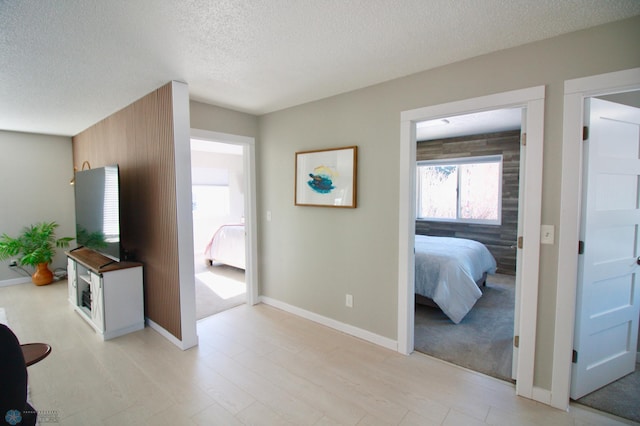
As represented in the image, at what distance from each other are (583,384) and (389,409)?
4.38 feet

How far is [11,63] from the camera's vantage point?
85.1 inches

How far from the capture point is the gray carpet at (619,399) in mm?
1910

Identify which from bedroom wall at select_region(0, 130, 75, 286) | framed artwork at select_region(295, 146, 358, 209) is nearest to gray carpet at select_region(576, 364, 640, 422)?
framed artwork at select_region(295, 146, 358, 209)

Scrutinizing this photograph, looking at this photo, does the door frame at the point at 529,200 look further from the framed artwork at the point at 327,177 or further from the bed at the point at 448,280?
the bed at the point at 448,280

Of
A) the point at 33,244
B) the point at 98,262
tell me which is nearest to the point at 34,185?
the point at 33,244

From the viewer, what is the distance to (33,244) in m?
4.61

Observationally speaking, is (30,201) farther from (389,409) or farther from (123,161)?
(389,409)

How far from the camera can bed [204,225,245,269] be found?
5.24 m

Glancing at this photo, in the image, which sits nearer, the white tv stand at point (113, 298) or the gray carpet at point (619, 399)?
the gray carpet at point (619, 399)

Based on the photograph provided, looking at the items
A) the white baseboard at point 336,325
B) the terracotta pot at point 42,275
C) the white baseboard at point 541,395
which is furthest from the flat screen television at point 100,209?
the white baseboard at point 541,395

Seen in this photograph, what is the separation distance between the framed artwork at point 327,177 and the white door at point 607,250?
1.72 m

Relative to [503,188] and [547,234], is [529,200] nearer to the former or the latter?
[547,234]

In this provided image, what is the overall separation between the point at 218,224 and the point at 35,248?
3.50m

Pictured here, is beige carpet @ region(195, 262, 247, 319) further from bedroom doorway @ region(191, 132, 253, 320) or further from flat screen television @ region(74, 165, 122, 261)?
flat screen television @ region(74, 165, 122, 261)
